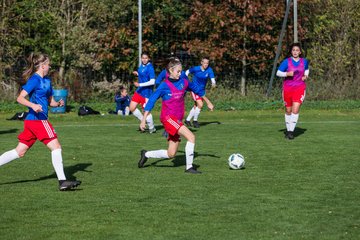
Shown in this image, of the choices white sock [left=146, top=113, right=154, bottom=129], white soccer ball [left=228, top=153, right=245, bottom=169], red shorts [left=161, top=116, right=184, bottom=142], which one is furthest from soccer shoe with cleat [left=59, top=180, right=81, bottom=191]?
white sock [left=146, top=113, right=154, bottom=129]

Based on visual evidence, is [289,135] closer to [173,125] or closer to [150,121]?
[150,121]

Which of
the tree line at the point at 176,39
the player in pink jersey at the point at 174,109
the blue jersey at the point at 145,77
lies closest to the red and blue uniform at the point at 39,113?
the player in pink jersey at the point at 174,109

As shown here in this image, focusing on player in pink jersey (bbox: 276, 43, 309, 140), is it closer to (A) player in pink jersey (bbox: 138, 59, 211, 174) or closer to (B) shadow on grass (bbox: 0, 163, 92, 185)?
(A) player in pink jersey (bbox: 138, 59, 211, 174)

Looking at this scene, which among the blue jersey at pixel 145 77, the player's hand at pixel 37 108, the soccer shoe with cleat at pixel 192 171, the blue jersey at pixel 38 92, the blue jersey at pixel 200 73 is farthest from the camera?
the blue jersey at pixel 200 73

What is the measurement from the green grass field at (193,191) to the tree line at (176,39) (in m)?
8.65

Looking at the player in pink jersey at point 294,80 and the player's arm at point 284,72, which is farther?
the player in pink jersey at point 294,80

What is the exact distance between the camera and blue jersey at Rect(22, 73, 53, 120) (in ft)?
36.9

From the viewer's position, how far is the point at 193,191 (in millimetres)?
11039

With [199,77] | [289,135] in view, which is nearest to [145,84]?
[199,77]

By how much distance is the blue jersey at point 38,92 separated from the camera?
443 inches

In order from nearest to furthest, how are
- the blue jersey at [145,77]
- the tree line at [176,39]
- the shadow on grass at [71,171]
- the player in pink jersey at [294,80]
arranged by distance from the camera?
the shadow on grass at [71,171], the player in pink jersey at [294,80], the blue jersey at [145,77], the tree line at [176,39]

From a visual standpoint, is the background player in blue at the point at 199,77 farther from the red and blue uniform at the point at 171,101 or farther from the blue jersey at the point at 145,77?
the red and blue uniform at the point at 171,101

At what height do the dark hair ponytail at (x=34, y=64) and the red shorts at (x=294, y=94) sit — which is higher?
the dark hair ponytail at (x=34, y=64)

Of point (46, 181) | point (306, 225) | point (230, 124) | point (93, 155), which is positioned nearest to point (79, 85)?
point (230, 124)
